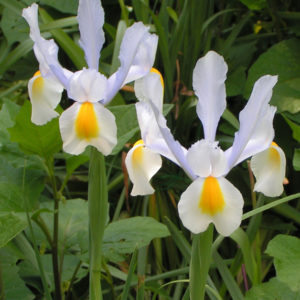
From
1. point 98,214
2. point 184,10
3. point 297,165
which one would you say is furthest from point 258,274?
point 184,10

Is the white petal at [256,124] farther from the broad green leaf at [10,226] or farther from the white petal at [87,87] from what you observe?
the broad green leaf at [10,226]

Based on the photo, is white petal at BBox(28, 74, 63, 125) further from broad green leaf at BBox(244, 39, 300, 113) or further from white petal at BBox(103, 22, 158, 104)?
broad green leaf at BBox(244, 39, 300, 113)

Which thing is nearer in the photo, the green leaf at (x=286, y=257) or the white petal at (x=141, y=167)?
the white petal at (x=141, y=167)

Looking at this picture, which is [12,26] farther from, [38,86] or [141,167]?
[141,167]

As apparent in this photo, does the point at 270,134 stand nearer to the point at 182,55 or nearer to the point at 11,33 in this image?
the point at 182,55

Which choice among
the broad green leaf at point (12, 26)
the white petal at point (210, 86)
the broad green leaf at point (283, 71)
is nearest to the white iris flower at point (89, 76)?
the white petal at point (210, 86)

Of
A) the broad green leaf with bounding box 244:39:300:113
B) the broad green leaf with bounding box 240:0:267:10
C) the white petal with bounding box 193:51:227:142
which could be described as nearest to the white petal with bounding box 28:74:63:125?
the white petal with bounding box 193:51:227:142
